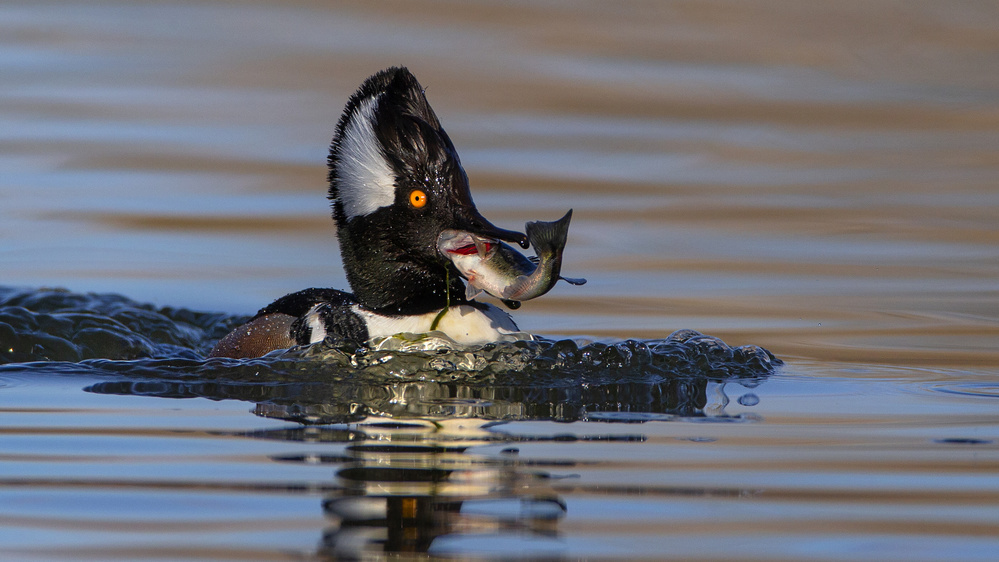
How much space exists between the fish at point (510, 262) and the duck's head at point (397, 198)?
0.07 meters

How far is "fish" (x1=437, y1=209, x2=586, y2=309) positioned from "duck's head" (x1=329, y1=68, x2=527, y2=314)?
0.07 m

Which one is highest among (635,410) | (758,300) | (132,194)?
(132,194)

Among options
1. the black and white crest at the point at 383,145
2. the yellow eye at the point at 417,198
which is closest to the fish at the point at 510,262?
the yellow eye at the point at 417,198

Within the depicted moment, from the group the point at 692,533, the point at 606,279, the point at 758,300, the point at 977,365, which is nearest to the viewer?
the point at 692,533

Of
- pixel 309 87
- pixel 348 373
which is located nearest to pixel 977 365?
pixel 348 373

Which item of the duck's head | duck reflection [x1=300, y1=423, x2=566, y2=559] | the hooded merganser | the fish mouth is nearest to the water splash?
the hooded merganser

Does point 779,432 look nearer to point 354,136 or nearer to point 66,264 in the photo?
point 354,136

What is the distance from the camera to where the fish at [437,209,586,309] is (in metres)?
4.57

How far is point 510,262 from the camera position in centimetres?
490

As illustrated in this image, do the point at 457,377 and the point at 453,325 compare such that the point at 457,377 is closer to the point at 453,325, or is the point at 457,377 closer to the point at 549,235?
the point at 453,325

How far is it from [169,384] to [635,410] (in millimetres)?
1967

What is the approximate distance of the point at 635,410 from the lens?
4645mm

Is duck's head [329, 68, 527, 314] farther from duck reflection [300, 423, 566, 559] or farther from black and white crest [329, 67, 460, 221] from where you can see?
duck reflection [300, 423, 566, 559]

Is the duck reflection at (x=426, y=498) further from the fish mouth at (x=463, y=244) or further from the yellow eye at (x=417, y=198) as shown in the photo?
the yellow eye at (x=417, y=198)
